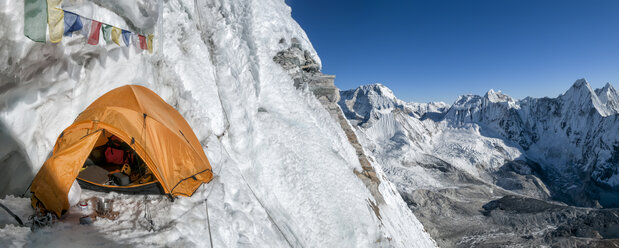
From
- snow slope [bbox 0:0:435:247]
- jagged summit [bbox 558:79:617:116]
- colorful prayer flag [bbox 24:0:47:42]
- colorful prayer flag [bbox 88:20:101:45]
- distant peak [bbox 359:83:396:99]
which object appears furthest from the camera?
distant peak [bbox 359:83:396:99]

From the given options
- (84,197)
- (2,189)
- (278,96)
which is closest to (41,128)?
(2,189)

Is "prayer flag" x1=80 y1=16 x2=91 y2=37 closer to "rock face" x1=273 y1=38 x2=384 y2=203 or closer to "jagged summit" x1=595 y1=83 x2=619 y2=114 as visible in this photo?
"rock face" x1=273 y1=38 x2=384 y2=203

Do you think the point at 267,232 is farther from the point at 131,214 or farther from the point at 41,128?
the point at 41,128

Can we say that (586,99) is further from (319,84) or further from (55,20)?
(55,20)

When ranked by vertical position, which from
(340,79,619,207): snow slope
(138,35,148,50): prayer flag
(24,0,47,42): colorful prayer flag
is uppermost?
(340,79,619,207): snow slope

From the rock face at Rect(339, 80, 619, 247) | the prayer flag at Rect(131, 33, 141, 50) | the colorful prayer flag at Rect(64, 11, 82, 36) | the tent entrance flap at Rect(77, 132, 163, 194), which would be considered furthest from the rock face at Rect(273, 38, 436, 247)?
the rock face at Rect(339, 80, 619, 247)

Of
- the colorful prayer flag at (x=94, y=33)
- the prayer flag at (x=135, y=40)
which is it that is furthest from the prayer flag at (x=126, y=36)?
the colorful prayer flag at (x=94, y=33)

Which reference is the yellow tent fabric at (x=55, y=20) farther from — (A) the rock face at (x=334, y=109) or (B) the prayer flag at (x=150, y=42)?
(A) the rock face at (x=334, y=109)

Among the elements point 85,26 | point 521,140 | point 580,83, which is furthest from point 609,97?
point 85,26
